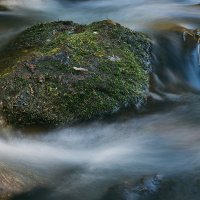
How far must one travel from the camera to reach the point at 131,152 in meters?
4.96

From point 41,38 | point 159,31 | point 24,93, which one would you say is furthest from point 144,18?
point 24,93

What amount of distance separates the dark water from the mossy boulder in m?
0.20

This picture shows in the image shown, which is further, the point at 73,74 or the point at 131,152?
the point at 73,74

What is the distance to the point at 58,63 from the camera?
17.8 ft

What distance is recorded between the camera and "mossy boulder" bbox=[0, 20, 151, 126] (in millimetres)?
4898

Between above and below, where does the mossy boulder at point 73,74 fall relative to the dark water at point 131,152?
above

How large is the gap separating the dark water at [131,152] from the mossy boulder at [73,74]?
198 millimetres

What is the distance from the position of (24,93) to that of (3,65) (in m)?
1.02

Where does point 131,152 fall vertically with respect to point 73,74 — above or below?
below

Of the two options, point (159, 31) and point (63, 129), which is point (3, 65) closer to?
point (63, 129)

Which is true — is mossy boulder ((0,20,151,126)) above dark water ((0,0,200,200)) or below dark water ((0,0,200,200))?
above

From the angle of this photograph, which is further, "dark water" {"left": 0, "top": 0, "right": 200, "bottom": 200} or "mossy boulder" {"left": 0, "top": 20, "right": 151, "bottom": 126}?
"mossy boulder" {"left": 0, "top": 20, "right": 151, "bottom": 126}

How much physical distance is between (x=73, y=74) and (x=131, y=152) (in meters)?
1.14

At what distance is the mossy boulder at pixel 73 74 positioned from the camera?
4898 mm
